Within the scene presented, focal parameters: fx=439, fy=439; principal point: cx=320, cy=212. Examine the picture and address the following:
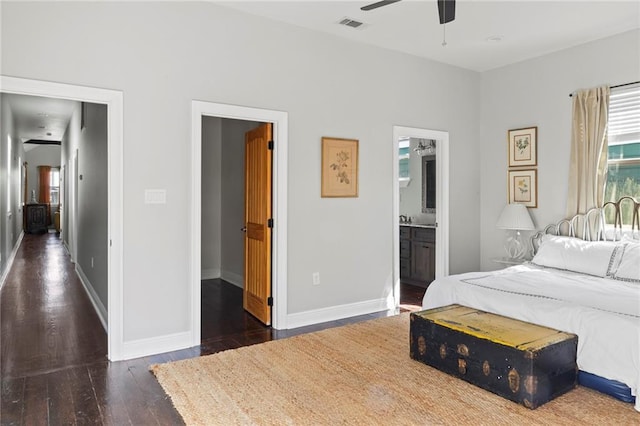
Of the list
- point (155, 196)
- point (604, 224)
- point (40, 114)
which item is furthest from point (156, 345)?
point (40, 114)

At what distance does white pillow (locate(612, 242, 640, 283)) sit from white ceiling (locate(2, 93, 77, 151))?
7303mm

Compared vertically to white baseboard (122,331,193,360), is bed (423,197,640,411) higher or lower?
higher

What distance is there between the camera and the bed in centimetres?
266

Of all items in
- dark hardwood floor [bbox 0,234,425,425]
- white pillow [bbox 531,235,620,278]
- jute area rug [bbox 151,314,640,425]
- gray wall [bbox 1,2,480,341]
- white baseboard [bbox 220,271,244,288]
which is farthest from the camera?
white baseboard [bbox 220,271,244,288]

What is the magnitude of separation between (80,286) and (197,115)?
3718 millimetres

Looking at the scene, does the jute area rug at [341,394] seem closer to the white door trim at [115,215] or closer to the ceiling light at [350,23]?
the white door trim at [115,215]

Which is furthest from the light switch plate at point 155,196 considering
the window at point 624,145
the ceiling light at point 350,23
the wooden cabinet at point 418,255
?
the window at point 624,145

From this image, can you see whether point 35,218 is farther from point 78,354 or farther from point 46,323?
point 78,354

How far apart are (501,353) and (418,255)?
11.6 feet

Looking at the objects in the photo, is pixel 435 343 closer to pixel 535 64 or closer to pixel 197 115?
pixel 197 115

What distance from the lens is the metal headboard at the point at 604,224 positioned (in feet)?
14.5

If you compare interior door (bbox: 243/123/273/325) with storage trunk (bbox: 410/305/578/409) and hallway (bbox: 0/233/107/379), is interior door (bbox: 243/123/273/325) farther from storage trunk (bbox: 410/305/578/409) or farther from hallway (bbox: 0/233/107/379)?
storage trunk (bbox: 410/305/578/409)

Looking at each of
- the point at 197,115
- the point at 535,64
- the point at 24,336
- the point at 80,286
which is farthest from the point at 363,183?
the point at 80,286

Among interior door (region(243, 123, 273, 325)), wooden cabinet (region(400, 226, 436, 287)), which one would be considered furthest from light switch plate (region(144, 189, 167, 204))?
wooden cabinet (region(400, 226, 436, 287))
